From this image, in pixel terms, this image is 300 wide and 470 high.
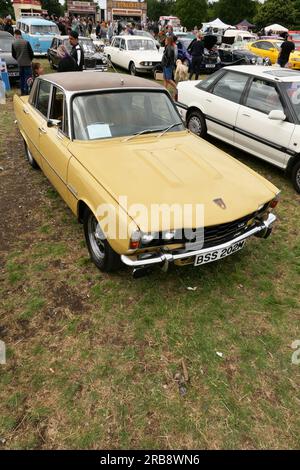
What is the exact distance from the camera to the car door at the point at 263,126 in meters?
5.45

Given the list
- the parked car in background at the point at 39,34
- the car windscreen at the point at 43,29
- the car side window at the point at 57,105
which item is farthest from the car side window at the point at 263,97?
the car windscreen at the point at 43,29

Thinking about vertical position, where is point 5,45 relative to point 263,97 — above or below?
above

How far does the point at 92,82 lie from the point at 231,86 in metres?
3.39

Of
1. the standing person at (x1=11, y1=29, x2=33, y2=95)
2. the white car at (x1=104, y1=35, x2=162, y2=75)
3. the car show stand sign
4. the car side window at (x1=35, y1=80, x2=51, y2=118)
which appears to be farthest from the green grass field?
the white car at (x1=104, y1=35, x2=162, y2=75)

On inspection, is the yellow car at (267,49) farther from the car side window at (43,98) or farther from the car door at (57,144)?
the car door at (57,144)

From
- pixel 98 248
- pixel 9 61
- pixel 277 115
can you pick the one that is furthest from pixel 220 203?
pixel 9 61

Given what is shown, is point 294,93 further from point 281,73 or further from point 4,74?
point 4,74

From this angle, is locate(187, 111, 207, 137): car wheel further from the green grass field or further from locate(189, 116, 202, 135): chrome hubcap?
the green grass field

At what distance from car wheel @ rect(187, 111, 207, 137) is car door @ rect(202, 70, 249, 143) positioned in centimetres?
13

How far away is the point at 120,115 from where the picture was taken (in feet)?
13.0

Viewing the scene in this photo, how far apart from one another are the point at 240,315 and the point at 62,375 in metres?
1.69

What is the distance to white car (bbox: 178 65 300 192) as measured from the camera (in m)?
5.41

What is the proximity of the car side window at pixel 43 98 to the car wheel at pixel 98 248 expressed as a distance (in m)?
1.95
